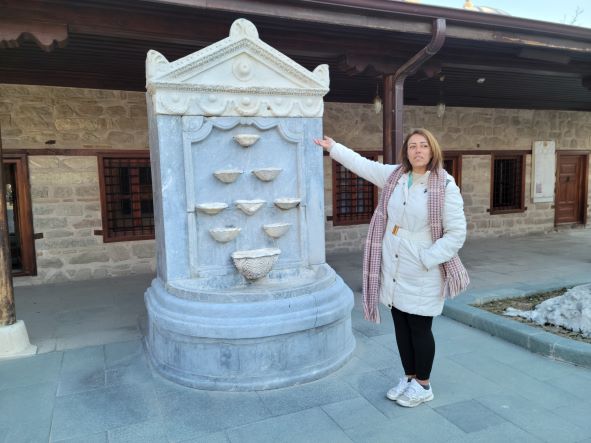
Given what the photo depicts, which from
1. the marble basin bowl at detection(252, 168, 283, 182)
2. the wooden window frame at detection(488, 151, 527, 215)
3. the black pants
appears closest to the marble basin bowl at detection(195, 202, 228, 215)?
the marble basin bowl at detection(252, 168, 283, 182)

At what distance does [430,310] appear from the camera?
2.43 metres

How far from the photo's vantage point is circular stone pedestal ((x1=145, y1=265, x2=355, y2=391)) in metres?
2.86

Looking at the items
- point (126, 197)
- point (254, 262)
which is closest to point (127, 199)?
point (126, 197)

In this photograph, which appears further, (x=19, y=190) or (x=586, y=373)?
(x=19, y=190)

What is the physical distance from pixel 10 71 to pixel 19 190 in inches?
59.1

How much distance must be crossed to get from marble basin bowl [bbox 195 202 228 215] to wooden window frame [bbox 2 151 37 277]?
3830 mm

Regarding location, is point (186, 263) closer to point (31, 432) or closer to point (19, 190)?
point (31, 432)

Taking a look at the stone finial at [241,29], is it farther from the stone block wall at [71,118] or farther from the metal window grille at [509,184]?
the metal window grille at [509,184]

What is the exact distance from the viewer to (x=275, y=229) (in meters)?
3.40

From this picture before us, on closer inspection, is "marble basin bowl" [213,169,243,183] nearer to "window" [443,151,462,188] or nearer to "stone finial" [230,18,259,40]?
"stone finial" [230,18,259,40]

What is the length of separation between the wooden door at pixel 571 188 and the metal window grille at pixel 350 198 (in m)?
5.03

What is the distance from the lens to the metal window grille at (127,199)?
6.31 m

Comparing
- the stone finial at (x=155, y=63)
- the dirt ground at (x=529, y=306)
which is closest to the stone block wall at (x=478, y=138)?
the dirt ground at (x=529, y=306)

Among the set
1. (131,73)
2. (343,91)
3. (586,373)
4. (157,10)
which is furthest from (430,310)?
(343,91)
